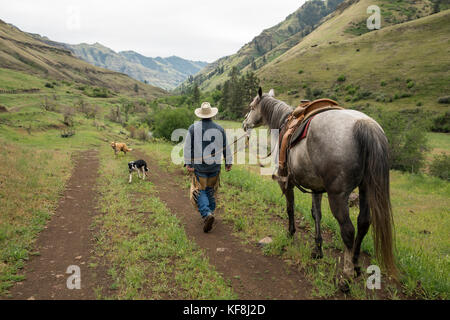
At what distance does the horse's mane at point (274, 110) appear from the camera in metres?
5.56

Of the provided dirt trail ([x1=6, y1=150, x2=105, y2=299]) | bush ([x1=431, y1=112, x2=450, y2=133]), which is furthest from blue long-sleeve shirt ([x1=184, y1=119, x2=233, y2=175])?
bush ([x1=431, y1=112, x2=450, y2=133])

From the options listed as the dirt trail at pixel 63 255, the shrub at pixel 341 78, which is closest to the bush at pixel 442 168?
the dirt trail at pixel 63 255

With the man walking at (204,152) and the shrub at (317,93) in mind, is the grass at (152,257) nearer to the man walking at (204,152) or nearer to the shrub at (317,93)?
the man walking at (204,152)

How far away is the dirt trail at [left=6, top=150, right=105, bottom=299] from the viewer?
369cm

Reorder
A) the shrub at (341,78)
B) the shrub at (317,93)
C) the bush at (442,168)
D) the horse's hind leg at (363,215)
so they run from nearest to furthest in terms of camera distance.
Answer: the horse's hind leg at (363,215)
the bush at (442,168)
the shrub at (317,93)
the shrub at (341,78)

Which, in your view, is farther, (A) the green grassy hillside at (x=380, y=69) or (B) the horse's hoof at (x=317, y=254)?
(A) the green grassy hillside at (x=380, y=69)

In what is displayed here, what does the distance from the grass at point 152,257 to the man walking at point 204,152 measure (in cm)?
114

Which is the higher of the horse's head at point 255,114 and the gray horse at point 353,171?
the horse's head at point 255,114

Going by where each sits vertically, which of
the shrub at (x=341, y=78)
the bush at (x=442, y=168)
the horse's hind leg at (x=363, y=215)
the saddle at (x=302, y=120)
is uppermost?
the shrub at (x=341, y=78)

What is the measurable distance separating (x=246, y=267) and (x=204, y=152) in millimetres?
2889

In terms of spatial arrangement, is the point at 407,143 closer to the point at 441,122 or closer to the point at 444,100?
the point at 441,122
